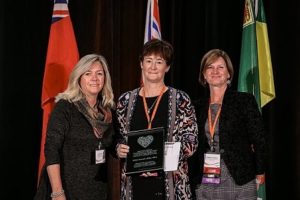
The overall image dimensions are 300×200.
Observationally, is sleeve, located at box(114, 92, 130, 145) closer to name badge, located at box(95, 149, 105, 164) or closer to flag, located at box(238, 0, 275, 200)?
name badge, located at box(95, 149, 105, 164)

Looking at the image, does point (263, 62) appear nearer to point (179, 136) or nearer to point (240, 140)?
point (240, 140)

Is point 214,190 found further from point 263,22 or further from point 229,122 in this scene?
point 263,22

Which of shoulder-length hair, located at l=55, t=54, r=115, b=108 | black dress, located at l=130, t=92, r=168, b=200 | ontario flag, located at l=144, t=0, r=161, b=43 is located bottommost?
black dress, located at l=130, t=92, r=168, b=200

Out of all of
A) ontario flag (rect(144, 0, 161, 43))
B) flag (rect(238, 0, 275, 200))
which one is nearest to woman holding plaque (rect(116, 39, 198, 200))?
ontario flag (rect(144, 0, 161, 43))

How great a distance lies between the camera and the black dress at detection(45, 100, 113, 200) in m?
2.20

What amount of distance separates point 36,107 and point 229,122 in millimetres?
1966

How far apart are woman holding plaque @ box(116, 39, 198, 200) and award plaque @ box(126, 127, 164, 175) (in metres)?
0.04

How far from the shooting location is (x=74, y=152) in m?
2.23

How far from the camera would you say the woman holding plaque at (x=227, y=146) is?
2482 millimetres

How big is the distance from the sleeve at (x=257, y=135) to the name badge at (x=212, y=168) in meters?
0.25

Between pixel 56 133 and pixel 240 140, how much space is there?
3.69 ft

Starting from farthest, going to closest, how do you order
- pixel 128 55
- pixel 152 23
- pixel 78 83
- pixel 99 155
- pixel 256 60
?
1. pixel 128 55
2. pixel 152 23
3. pixel 256 60
4. pixel 78 83
5. pixel 99 155

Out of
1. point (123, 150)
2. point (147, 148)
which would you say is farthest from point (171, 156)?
point (123, 150)

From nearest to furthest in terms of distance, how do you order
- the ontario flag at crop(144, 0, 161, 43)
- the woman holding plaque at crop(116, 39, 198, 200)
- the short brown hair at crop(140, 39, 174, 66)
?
the woman holding plaque at crop(116, 39, 198, 200) < the short brown hair at crop(140, 39, 174, 66) < the ontario flag at crop(144, 0, 161, 43)
